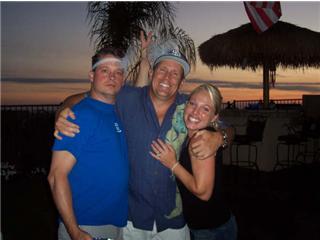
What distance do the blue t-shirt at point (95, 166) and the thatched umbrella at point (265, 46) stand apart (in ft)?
21.6

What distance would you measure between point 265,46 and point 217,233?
6546 millimetres

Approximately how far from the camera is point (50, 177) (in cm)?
190

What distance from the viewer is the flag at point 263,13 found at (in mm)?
7137

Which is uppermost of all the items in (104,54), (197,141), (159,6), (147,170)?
(159,6)

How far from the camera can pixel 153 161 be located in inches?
86.0

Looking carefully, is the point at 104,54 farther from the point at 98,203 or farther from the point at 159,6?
the point at 159,6

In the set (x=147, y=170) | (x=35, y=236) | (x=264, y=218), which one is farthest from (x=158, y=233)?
(x=264, y=218)

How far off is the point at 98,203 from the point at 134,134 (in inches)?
18.3

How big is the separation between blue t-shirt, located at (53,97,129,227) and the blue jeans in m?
0.48

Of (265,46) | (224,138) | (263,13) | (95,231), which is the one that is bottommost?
(95,231)

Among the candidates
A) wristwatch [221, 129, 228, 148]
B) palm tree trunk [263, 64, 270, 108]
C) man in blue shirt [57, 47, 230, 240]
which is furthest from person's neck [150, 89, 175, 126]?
palm tree trunk [263, 64, 270, 108]

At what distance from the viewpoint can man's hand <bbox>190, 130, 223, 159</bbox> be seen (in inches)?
75.6

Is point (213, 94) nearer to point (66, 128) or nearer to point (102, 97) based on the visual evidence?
point (102, 97)

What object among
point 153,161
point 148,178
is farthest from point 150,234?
point 153,161
